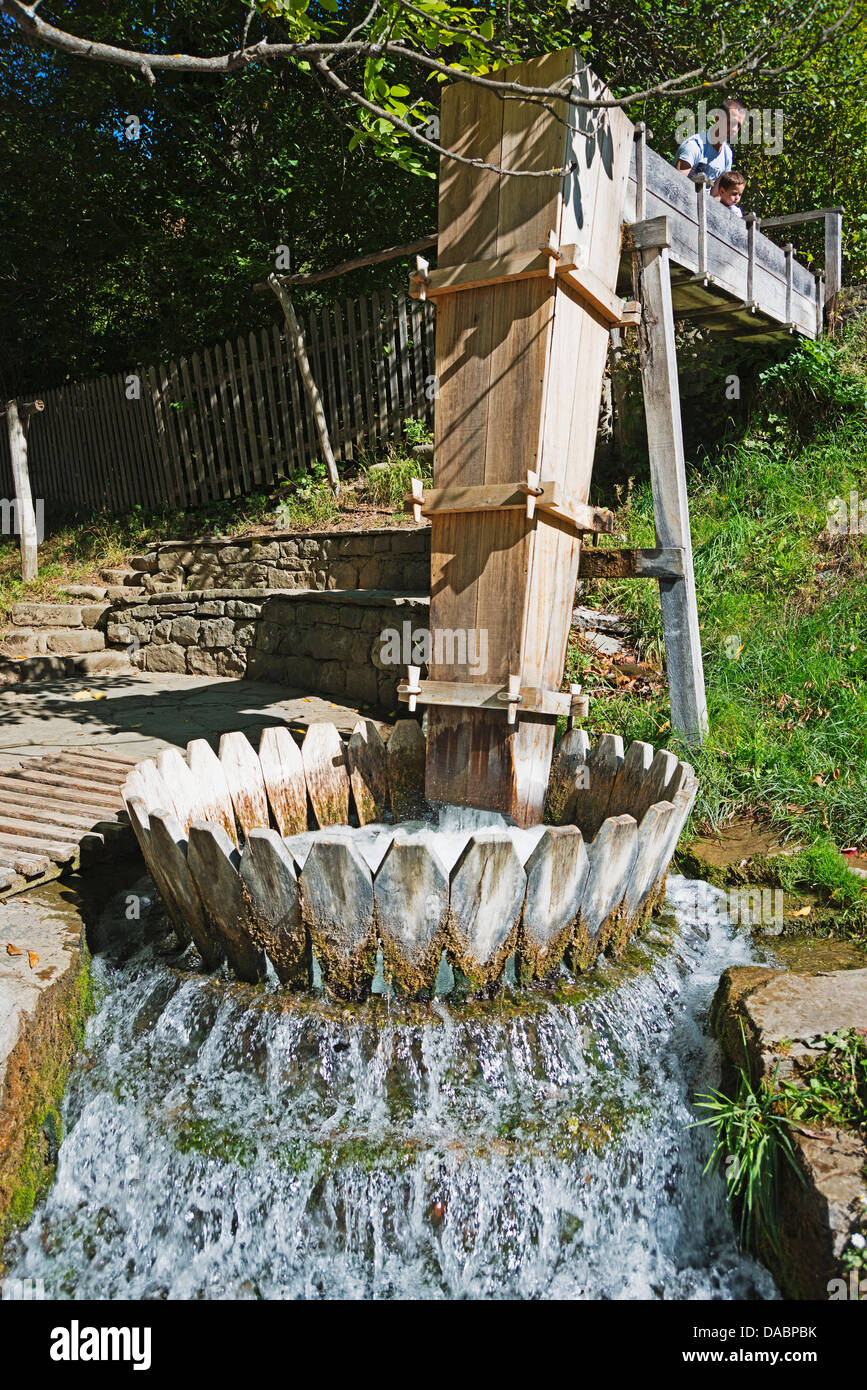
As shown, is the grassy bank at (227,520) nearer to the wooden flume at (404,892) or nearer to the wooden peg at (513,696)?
the wooden peg at (513,696)

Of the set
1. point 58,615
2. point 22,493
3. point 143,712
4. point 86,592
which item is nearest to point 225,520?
point 86,592

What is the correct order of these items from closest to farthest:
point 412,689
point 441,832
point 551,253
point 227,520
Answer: point 551,253, point 412,689, point 441,832, point 227,520

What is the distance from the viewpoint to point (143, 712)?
20.6 feet

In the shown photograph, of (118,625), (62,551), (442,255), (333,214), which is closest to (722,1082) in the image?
(442,255)

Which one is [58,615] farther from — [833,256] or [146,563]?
[833,256]

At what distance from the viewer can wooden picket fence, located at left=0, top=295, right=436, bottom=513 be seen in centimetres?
911

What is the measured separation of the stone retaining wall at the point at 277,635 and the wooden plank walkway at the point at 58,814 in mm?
2018

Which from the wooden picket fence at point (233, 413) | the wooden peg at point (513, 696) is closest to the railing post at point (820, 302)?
the wooden picket fence at point (233, 413)

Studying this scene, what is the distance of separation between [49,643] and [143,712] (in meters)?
2.74

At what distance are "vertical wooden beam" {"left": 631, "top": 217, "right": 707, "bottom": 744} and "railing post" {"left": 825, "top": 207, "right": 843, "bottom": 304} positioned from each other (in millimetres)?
4507

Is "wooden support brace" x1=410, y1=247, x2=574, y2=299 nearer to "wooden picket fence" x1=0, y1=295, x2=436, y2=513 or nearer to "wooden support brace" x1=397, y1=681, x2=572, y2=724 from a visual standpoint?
"wooden support brace" x1=397, y1=681, x2=572, y2=724

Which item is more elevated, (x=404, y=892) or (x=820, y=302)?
(x=820, y=302)

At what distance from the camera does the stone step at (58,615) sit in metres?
8.92

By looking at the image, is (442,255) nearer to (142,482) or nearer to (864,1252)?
(864,1252)
